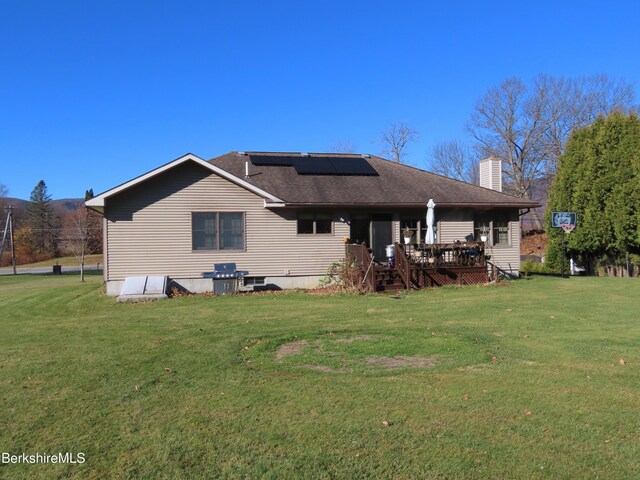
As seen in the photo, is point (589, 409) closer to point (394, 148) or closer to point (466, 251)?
point (466, 251)

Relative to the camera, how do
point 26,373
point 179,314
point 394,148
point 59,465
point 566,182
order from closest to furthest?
point 59,465 < point 26,373 < point 179,314 < point 566,182 < point 394,148

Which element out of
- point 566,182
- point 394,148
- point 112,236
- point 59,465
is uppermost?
point 394,148

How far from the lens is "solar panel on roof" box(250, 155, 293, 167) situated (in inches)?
736

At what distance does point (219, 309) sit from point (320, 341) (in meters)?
4.53

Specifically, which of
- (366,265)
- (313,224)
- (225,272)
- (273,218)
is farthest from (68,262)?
(366,265)

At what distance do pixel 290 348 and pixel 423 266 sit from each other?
870cm

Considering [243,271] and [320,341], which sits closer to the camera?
[320,341]

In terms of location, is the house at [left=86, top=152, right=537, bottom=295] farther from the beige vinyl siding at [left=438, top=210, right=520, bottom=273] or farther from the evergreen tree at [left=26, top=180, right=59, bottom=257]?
the evergreen tree at [left=26, top=180, right=59, bottom=257]

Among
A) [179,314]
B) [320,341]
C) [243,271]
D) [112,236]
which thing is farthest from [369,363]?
[112,236]

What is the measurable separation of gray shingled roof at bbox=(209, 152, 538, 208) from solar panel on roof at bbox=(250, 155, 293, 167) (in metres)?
0.20

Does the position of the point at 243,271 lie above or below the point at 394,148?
below

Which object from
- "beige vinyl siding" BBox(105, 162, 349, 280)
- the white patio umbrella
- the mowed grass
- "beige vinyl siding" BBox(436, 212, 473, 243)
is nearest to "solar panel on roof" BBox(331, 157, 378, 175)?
"beige vinyl siding" BBox(105, 162, 349, 280)

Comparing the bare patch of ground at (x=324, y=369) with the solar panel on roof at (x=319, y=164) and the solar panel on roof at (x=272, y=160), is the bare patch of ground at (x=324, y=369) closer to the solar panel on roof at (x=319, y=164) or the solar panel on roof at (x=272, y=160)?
the solar panel on roof at (x=319, y=164)

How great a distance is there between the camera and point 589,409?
4449 millimetres
